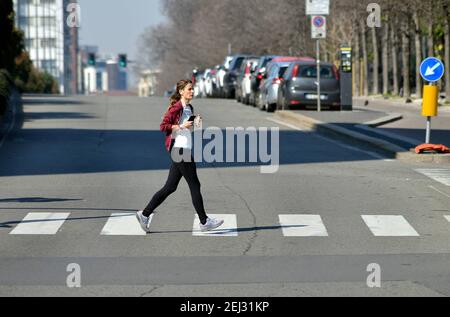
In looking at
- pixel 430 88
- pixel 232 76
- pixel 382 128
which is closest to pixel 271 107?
pixel 382 128

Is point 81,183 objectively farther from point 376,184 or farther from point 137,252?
point 137,252

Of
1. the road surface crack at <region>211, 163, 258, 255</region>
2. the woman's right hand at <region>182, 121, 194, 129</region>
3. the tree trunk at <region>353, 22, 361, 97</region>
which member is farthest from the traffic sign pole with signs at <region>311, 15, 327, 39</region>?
the tree trunk at <region>353, 22, 361, 97</region>

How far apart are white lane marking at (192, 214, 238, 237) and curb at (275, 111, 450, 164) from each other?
877 centimetres

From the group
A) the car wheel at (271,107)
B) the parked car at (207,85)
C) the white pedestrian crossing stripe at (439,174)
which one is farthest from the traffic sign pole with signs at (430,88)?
the parked car at (207,85)

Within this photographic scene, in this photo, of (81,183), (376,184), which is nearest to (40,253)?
(81,183)

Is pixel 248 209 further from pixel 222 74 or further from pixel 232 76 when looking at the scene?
pixel 222 74

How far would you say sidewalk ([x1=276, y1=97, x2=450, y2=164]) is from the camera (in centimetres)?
2605

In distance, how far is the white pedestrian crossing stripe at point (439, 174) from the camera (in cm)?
2064

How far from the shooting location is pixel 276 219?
624 inches

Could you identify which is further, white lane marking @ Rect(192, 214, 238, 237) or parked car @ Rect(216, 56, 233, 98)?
parked car @ Rect(216, 56, 233, 98)

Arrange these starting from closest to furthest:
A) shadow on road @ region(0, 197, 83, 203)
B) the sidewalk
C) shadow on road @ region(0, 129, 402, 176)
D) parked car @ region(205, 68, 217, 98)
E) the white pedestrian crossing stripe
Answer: shadow on road @ region(0, 197, 83, 203)
the white pedestrian crossing stripe
shadow on road @ region(0, 129, 402, 176)
the sidewalk
parked car @ region(205, 68, 217, 98)

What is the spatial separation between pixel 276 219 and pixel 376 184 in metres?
4.49

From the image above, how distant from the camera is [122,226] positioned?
15.1 metres

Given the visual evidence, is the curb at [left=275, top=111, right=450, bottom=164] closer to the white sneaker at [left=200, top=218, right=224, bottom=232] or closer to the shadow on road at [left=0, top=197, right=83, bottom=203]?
the shadow on road at [left=0, top=197, right=83, bottom=203]
